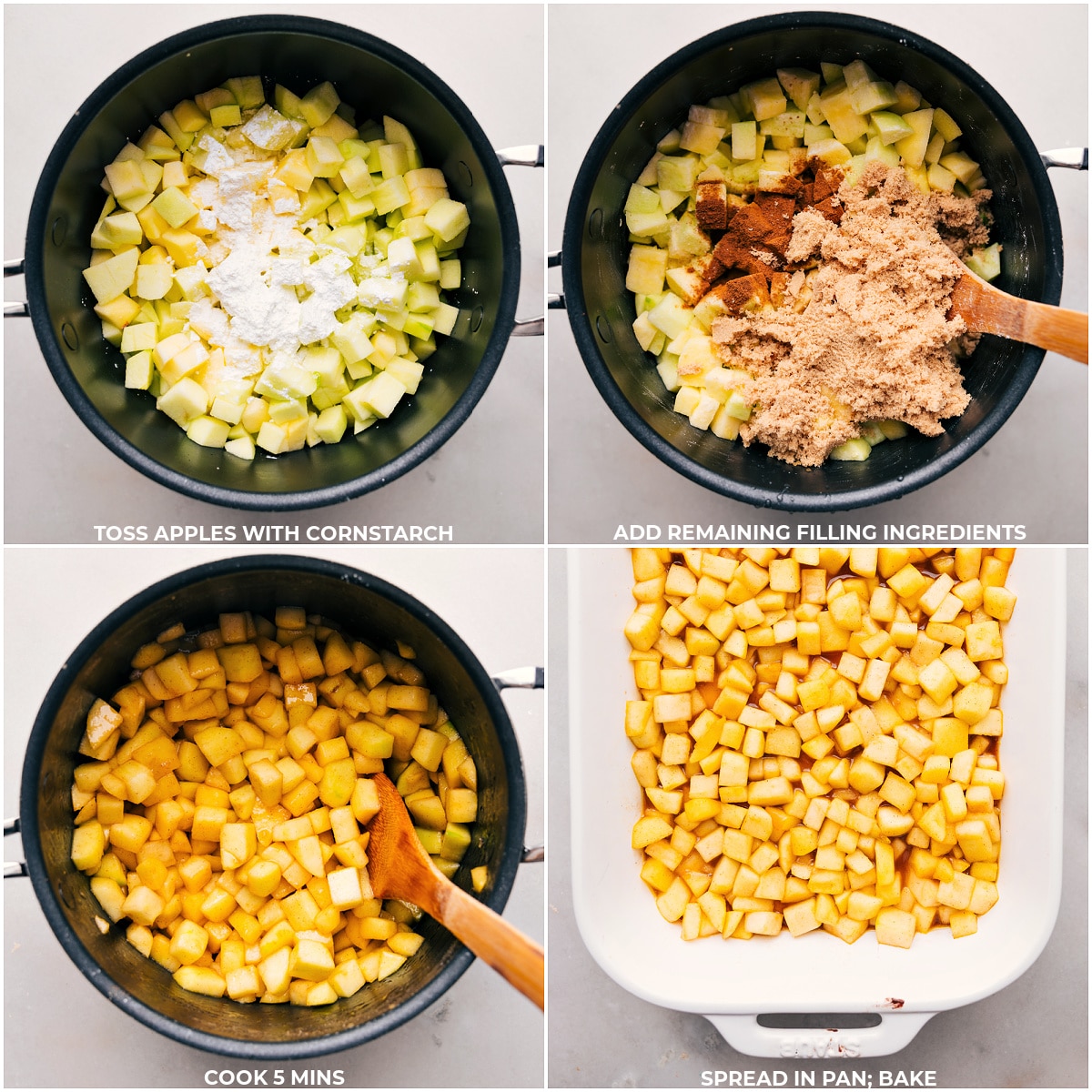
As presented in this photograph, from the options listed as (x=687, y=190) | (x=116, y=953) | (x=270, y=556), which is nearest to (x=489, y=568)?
(x=270, y=556)

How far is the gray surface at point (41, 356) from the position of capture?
5.22 feet

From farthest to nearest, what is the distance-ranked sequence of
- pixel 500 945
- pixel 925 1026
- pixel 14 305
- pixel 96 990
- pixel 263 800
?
pixel 925 1026 → pixel 96 990 → pixel 263 800 → pixel 14 305 → pixel 500 945

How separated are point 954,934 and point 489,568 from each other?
103cm

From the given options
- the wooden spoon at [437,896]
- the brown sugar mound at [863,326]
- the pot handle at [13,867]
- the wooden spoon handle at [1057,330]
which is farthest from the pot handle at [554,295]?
the pot handle at [13,867]

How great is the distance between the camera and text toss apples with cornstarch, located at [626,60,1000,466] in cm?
139

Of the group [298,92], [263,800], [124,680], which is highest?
[298,92]

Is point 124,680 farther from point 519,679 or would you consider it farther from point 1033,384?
point 1033,384

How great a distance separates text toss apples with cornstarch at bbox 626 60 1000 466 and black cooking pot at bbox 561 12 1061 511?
0.08ft

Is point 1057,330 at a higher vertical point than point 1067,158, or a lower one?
lower

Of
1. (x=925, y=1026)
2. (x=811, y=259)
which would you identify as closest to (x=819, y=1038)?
(x=925, y=1026)

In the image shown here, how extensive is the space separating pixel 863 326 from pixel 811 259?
14cm

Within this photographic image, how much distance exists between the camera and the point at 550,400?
1643 millimetres

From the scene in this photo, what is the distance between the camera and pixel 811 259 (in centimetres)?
142

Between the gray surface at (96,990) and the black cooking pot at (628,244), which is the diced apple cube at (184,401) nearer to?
the gray surface at (96,990)
